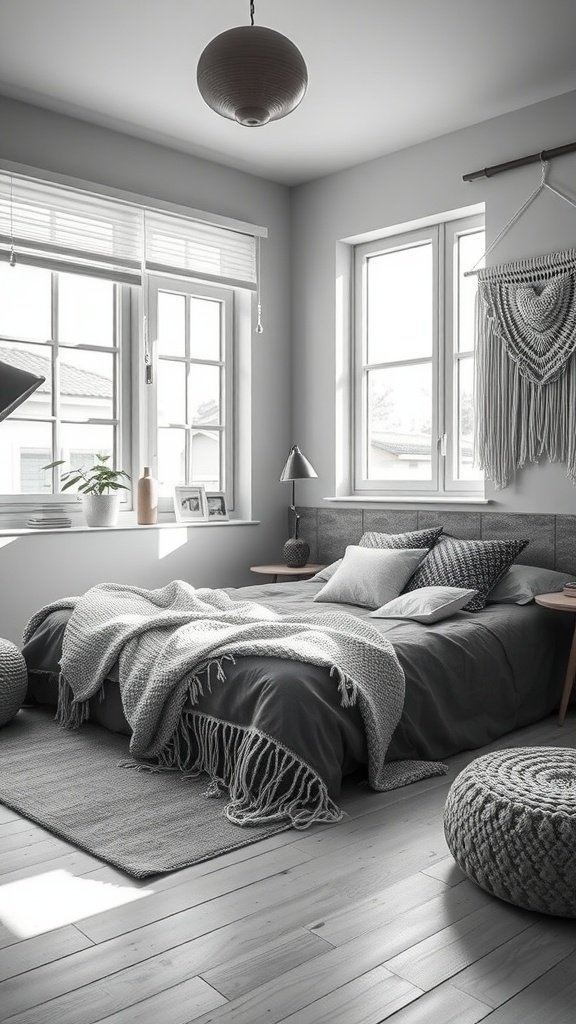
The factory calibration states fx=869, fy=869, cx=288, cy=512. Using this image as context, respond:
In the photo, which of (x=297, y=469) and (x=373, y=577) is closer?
(x=373, y=577)

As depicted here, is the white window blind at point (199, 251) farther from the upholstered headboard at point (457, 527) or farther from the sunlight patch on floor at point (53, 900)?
the sunlight patch on floor at point (53, 900)

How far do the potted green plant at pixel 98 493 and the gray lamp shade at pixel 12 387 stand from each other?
3.49 m

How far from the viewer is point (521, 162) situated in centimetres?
423

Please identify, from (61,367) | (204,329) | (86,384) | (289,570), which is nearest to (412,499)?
(289,570)

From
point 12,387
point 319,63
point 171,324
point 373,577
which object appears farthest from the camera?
point 171,324

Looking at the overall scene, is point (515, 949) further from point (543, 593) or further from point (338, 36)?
point (338, 36)

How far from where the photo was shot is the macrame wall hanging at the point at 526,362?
4.07 metres

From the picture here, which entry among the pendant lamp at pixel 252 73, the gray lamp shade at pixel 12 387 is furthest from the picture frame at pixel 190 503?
the gray lamp shade at pixel 12 387

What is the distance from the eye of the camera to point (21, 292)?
14.5ft

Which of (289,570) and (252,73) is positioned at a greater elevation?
(252,73)

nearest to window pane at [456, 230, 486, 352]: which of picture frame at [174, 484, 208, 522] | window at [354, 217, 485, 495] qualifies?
window at [354, 217, 485, 495]

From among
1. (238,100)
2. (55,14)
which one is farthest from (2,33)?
(238,100)

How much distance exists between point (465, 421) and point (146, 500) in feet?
5.87

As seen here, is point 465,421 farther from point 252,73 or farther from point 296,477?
point 252,73
